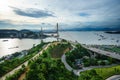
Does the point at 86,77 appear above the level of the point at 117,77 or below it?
above

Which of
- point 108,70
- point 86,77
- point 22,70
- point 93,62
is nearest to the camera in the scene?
point 86,77

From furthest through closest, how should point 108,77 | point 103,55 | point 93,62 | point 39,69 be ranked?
point 103,55 → point 93,62 → point 108,77 → point 39,69

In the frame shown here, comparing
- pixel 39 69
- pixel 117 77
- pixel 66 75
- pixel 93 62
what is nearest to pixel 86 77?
pixel 66 75

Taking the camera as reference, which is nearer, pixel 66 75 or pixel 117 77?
pixel 66 75

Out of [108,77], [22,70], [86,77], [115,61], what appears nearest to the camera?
[86,77]

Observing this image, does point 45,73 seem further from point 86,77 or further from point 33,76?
point 86,77

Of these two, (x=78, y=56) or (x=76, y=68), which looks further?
(x=78, y=56)

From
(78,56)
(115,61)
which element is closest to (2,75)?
(78,56)

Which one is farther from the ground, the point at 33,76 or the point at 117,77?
the point at 33,76

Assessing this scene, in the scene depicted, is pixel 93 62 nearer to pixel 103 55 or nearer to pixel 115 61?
pixel 115 61
